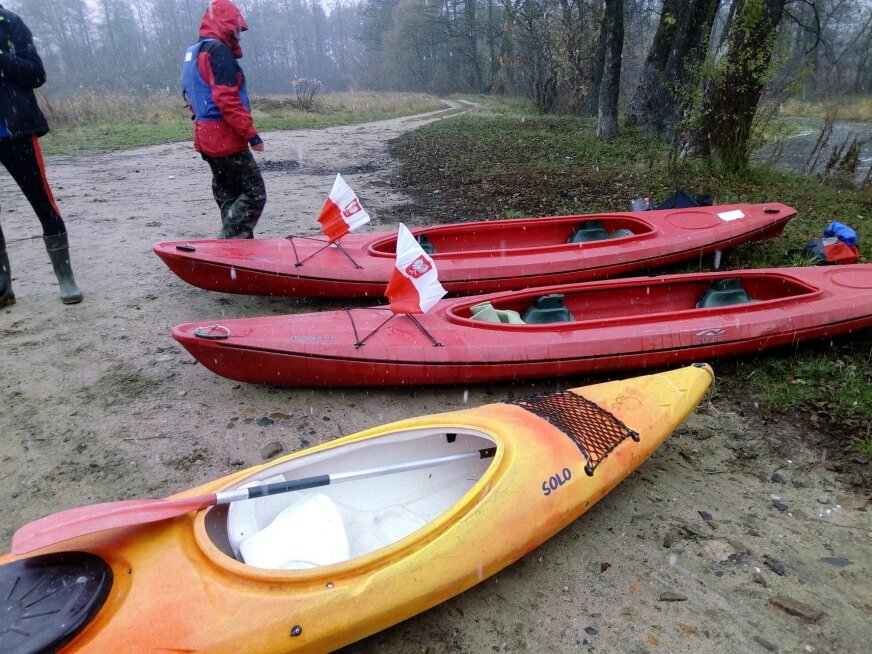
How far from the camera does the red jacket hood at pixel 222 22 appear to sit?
13.8 ft

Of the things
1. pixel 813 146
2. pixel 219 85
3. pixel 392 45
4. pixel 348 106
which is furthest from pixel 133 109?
pixel 392 45

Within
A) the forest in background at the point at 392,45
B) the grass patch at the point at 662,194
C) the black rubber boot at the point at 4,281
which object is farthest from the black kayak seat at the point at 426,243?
the forest in background at the point at 392,45

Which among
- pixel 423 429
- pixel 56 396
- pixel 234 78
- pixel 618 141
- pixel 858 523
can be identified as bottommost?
pixel 858 523

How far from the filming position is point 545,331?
3523 mm

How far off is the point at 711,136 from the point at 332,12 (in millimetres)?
56042

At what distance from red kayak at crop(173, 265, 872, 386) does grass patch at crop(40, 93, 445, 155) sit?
11.2 m

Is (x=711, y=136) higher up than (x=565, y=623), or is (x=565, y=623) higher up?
(x=711, y=136)

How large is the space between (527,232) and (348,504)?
11.9 ft

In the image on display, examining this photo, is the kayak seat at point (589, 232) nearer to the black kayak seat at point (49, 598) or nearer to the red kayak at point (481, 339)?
the red kayak at point (481, 339)

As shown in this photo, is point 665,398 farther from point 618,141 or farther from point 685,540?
point 618,141

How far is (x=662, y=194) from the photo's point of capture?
6.99 meters

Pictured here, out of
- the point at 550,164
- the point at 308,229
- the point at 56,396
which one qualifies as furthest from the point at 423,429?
the point at 550,164

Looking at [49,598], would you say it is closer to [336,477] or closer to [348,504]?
[336,477]

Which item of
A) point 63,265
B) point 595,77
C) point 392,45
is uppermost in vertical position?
point 392,45
